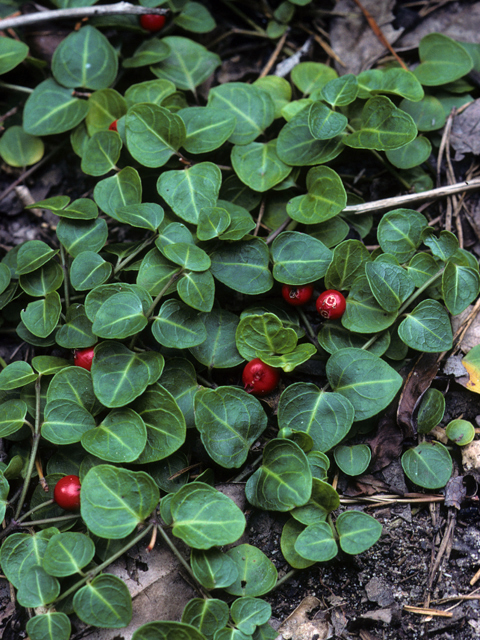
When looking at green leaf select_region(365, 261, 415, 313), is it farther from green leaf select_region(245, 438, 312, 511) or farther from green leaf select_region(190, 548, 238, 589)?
green leaf select_region(190, 548, 238, 589)

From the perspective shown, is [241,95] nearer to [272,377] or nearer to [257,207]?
[257,207]

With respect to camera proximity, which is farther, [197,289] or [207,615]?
[197,289]

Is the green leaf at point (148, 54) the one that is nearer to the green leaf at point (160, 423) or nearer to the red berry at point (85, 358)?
the red berry at point (85, 358)

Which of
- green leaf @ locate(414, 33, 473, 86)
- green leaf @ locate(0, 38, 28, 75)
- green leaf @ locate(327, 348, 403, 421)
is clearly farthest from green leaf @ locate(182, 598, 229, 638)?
green leaf @ locate(0, 38, 28, 75)

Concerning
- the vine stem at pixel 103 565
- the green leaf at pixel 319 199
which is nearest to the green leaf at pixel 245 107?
the green leaf at pixel 319 199

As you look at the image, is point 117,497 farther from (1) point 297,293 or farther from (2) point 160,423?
(1) point 297,293

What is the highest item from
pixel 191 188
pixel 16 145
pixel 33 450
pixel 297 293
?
pixel 191 188

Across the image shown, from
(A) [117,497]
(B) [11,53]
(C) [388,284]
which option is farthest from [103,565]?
(B) [11,53]

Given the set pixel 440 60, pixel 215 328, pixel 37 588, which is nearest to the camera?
pixel 37 588
